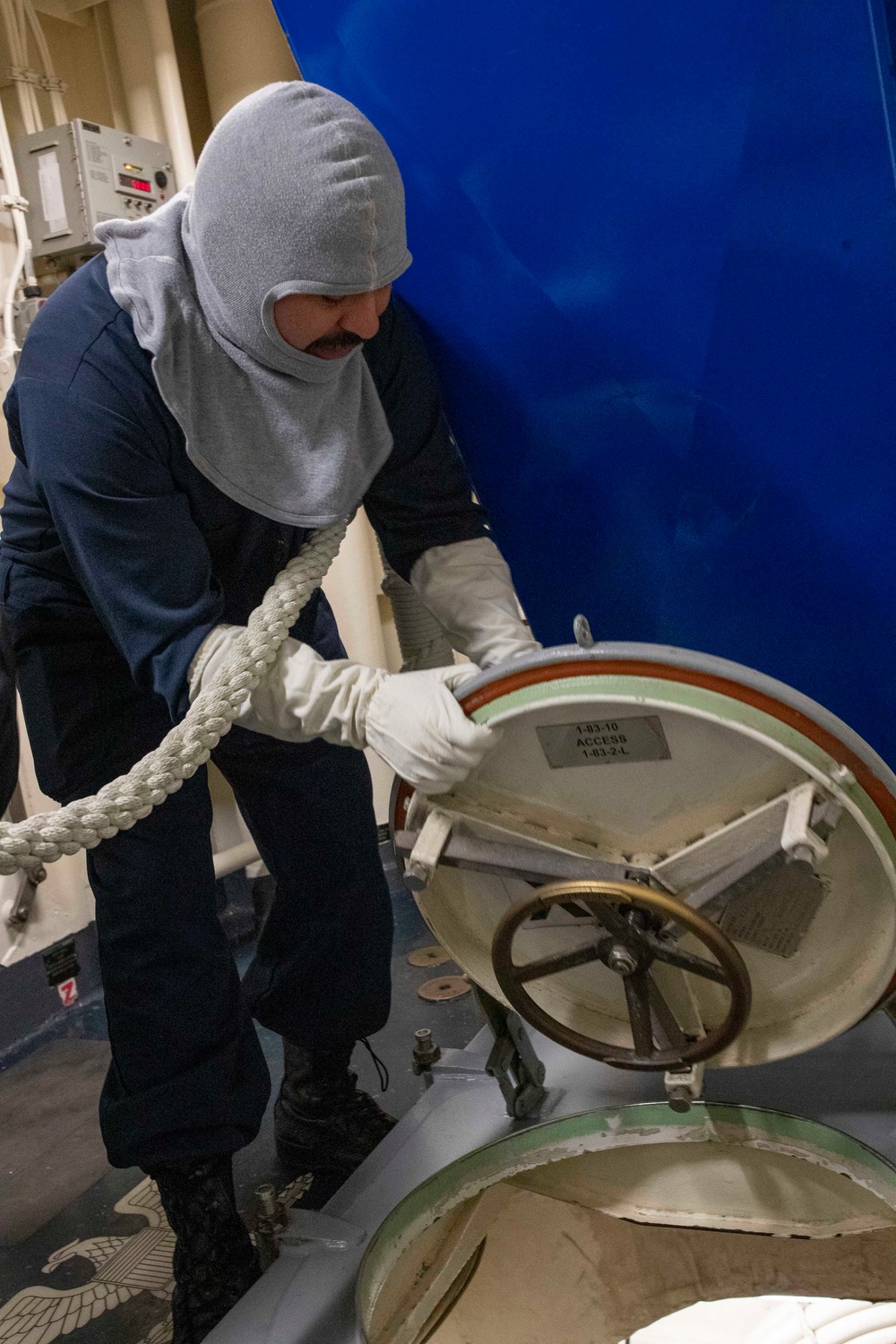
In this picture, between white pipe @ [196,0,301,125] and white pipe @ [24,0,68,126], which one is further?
white pipe @ [196,0,301,125]

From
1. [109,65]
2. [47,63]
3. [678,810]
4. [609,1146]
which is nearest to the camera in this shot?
[678,810]

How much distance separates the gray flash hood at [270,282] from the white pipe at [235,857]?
61.9 inches

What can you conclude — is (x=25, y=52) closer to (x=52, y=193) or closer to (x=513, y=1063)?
(x=52, y=193)

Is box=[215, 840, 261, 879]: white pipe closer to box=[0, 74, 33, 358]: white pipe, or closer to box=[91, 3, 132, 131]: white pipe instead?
box=[0, 74, 33, 358]: white pipe

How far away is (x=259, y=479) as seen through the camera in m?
1.24

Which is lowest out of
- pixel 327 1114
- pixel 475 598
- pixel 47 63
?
pixel 327 1114

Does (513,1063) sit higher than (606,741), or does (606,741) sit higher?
(606,741)

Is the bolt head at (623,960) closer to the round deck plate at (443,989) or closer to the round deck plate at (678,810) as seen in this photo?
the round deck plate at (678,810)

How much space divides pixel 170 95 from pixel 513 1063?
91.5 inches

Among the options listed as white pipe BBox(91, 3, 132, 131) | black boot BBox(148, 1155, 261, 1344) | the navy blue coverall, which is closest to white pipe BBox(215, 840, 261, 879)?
the navy blue coverall

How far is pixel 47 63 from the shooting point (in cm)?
247

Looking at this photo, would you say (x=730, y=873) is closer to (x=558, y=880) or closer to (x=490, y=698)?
(x=558, y=880)

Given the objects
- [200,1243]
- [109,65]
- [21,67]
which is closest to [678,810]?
[200,1243]

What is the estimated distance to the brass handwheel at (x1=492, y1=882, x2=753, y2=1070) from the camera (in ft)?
3.34
